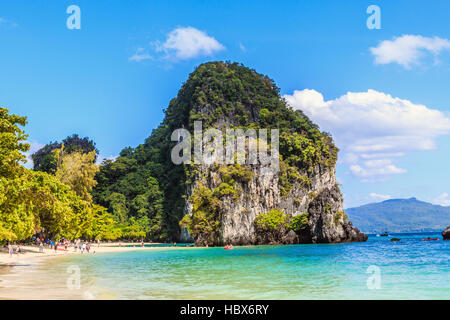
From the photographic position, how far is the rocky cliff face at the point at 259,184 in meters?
49.0

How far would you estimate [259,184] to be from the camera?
5181 centimetres

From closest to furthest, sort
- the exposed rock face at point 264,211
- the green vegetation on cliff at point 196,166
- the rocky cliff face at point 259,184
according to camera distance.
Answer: the exposed rock face at point 264,211
the rocky cliff face at point 259,184
the green vegetation on cliff at point 196,166

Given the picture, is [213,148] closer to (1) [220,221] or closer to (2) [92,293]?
(1) [220,221]

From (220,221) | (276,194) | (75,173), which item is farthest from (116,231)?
(276,194)

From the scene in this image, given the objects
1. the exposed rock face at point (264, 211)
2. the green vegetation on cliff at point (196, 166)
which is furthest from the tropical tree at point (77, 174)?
the exposed rock face at point (264, 211)

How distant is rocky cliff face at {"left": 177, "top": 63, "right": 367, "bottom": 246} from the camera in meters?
49.0

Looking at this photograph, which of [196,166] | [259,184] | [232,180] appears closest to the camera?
[232,180]

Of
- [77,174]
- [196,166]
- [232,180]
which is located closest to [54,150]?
[77,174]

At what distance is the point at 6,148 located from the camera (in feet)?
53.4

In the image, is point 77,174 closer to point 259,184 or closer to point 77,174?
point 77,174

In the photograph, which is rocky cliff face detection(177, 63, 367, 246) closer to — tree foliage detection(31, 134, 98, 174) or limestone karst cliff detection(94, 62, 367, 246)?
limestone karst cliff detection(94, 62, 367, 246)

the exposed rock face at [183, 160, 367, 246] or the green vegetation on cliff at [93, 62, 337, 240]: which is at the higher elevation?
the green vegetation on cliff at [93, 62, 337, 240]

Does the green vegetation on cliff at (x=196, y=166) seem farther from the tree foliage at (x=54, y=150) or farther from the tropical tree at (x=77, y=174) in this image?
the tropical tree at (x=77, y=174)

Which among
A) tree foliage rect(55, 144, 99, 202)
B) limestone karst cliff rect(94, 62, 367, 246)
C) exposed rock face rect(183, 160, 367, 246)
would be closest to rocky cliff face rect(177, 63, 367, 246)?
exposed rock face rect(183, 160, 367, 246)
